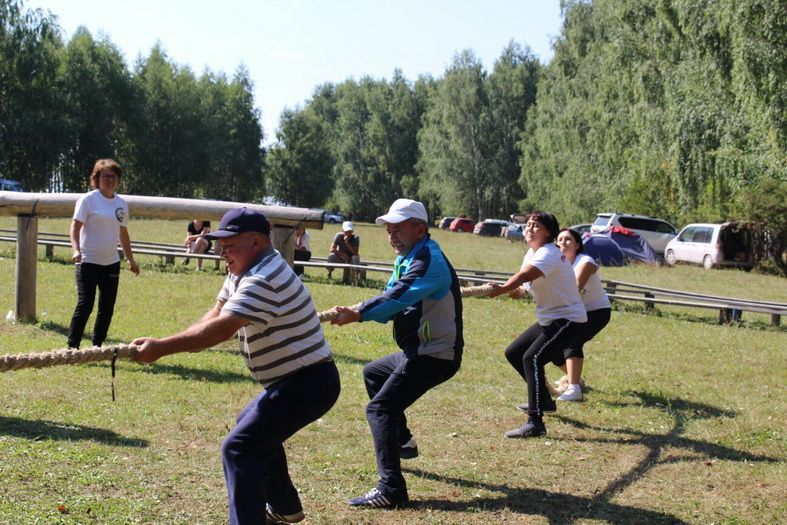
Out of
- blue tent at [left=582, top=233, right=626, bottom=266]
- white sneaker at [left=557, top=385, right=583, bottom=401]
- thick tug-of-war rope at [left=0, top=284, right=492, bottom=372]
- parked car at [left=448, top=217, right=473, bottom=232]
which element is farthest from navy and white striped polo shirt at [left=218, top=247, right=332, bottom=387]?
parked car at [left=448, top=217, right=473, bottom=232]

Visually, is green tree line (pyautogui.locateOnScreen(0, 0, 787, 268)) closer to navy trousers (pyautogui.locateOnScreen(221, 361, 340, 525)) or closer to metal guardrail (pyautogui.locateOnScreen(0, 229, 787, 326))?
metal guardrail (pyautogui.locateOnScreen(0, 229, 787, 326))

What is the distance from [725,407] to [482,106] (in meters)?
64.1

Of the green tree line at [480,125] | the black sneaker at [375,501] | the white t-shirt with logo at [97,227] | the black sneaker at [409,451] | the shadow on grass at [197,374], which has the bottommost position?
the black sneaker at [375,501]

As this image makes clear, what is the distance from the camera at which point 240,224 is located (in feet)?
14.4

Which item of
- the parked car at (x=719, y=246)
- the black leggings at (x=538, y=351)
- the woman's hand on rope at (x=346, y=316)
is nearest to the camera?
the woman's hand on rope at (x=346, y=316)

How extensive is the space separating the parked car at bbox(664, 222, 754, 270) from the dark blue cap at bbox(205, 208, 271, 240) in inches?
1169

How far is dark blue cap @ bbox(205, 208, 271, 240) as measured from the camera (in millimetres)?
4371

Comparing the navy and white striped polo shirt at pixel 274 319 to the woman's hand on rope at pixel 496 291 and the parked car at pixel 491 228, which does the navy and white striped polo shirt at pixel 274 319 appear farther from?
the parked car at pixel 491 228

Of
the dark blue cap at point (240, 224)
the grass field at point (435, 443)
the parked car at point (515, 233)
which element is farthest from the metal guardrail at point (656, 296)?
the parked car at point (515, 233)

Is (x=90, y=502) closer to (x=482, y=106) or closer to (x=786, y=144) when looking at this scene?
(x=786, y=144)

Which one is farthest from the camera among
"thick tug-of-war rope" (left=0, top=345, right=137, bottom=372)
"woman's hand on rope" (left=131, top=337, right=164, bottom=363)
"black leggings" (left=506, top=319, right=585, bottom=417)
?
"black leggings" (left=506, top=319, right=585, bottom=417)

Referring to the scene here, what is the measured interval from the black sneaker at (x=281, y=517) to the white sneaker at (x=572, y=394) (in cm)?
464

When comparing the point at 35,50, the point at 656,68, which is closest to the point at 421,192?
the point at 35,50

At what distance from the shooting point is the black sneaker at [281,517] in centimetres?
500
